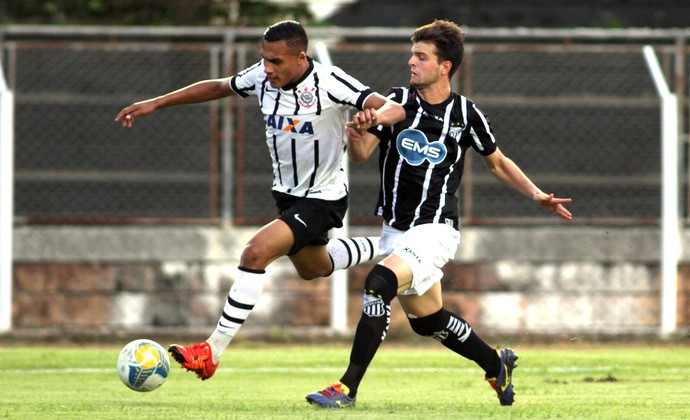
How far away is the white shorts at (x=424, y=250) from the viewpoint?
6375 mm

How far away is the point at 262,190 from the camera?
12125 millimetres

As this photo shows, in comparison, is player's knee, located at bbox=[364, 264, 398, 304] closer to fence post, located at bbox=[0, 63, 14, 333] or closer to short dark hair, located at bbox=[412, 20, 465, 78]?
short dark hair, located at bbox=[412, 20, 465, 78]

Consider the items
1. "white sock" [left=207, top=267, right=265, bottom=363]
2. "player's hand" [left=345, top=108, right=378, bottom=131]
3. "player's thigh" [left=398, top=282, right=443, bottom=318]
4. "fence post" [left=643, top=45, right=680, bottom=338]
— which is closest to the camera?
"player's hand" [left=345, top=108, right=378, bottom=131]

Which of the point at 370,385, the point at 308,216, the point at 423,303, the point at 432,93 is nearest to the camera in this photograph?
the point at 423,303

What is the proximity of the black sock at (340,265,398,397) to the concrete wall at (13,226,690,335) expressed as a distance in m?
5.38

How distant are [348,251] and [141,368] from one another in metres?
1.71

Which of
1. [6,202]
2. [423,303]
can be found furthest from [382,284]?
[6,202]

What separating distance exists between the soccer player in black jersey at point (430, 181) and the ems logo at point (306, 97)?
1.71ft

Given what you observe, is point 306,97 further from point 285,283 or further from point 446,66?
point 285,283

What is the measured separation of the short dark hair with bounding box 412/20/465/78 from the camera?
6738 millimetres

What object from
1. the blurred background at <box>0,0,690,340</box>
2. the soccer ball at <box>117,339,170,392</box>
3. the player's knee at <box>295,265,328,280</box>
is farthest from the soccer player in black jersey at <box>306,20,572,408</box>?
the blurred background at <box>0,0,690,340</box>

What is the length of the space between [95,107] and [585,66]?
4.58 m

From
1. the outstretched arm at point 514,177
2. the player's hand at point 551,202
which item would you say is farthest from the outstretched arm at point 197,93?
the player's hand at point 551,202

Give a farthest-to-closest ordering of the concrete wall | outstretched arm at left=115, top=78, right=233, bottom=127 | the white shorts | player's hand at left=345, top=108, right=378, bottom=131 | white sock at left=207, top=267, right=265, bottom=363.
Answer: the concrete wall
outstretched arm at left=115, top=78, right=233, bottom=127
white sock at left=207, top=267, right=265, bottom=363
the white shorts
player's hand at left=345, top=108, right=378, bottom=131
